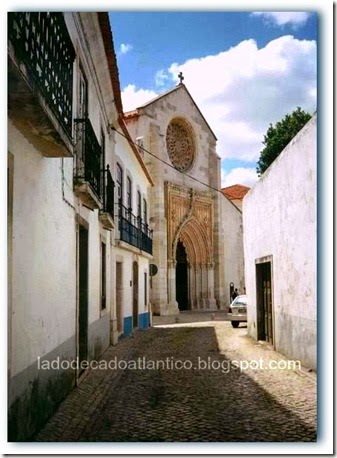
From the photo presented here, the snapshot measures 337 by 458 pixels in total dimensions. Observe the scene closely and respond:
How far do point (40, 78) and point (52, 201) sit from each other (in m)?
1.52

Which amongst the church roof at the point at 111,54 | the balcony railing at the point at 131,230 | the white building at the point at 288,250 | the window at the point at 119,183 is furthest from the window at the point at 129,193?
the white building at the point at 288,250

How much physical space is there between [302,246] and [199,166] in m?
15.3

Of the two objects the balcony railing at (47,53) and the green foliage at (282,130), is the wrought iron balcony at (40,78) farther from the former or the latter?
the green foliage at (282,130)

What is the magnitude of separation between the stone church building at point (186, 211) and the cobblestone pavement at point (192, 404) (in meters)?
11.2

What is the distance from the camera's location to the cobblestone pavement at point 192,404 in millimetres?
4211

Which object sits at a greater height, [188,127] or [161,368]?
[188,127]

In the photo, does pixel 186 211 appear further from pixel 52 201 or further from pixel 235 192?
pixel 52 201

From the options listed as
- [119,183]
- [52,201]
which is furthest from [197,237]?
[52,201]

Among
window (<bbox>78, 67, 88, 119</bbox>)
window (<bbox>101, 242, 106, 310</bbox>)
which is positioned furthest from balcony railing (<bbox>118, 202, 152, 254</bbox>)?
window (<bbox>78, 67, 88, 119</bbox>)

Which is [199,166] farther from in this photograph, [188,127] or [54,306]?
[54,306]

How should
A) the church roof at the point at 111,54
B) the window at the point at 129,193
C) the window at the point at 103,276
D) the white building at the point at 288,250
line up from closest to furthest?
1. the church roof at the point at 111,54
2. the white building at the point at 288,250
3. the window at the point at 103,276
4. the window at the point at 129,193

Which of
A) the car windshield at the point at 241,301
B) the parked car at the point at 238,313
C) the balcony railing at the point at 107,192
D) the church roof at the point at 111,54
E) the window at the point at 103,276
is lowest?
the parked car at the point at 238,313
